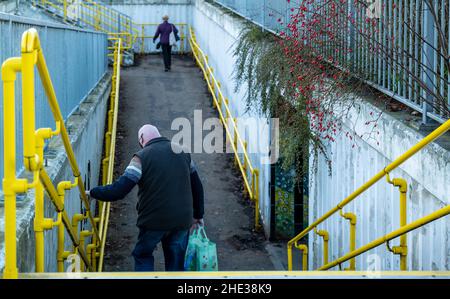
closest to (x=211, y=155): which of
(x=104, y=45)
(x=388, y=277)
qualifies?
(x=104, y=45)

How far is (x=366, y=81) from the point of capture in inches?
271

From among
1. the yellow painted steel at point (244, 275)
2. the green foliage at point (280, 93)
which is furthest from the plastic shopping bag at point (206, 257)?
the yellow painted steel at point (244, 275)

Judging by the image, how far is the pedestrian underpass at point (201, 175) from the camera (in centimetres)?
444

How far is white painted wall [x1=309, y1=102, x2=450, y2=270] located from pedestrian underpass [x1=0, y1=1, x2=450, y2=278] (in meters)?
0.02

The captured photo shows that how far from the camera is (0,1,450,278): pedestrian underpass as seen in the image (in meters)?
4.44

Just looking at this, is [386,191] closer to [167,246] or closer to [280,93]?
[167,246]

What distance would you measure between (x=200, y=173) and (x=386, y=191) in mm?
8072

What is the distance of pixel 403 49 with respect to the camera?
6.12 m

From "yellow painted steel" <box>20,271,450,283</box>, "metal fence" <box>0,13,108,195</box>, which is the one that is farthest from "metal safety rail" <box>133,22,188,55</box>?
"yellow painted steel" <box>20,271,450,283</box>

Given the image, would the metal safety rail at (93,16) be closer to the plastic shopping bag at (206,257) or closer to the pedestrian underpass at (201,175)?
the pedestrian underpass at (201,175)

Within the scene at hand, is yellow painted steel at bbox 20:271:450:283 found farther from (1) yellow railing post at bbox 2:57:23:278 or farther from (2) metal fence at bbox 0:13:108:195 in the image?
(2) metal fence at bbox 0:13:108:195

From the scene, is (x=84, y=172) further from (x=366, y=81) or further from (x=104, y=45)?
(x=104, y=45)

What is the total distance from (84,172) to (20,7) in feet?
50.5

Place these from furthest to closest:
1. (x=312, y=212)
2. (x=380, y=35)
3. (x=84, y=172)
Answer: (x=84, y=172)
(x=312, y=212)
(x=380, y=35)
